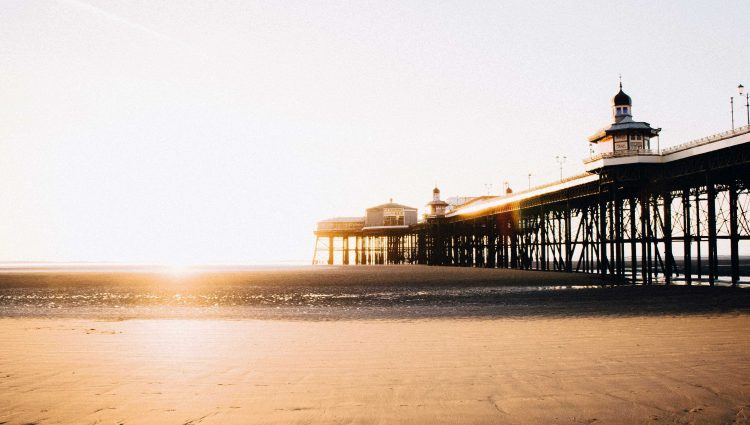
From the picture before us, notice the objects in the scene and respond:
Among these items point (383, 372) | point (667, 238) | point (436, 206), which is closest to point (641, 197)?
point (667, 238)

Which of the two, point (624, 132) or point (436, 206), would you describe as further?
point (436, 206)

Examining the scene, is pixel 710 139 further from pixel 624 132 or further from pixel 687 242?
pixel 624 132

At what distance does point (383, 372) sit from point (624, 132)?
132 ft

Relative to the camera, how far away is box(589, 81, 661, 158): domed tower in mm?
44344

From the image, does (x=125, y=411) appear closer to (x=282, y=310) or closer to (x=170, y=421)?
(x=170, y=421)

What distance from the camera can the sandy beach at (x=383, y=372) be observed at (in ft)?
21.1

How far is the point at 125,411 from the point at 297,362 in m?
3.31

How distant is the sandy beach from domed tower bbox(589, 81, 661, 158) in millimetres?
31173

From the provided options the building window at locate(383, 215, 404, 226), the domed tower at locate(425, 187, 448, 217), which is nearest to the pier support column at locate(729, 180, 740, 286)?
the domed tower at locate(425, 187, 448, 217)

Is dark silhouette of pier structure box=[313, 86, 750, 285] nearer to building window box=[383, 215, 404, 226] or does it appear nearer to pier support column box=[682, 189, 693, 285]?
pier support column box=[682, 189, 693, 285]

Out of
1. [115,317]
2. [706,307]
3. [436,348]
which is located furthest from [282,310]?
[706,307]

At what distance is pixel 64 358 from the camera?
10000mm

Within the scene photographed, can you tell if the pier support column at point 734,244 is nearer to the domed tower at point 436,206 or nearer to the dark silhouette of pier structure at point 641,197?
the dark silhouette of pier structure at point 641,197

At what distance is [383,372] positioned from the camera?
28.4ft
